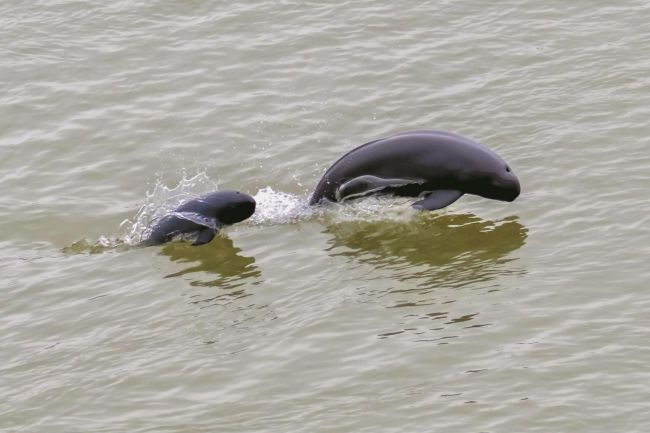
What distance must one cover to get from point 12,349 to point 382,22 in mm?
7652

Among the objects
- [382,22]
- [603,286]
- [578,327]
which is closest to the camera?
[578,327]

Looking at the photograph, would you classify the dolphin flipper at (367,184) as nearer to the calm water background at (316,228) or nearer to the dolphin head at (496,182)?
the calm water background at (316,228)

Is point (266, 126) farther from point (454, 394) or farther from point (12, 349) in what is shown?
point (454, 394)

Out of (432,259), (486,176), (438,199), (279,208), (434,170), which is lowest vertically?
(432,259)

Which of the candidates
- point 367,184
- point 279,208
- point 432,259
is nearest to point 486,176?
point 432,259

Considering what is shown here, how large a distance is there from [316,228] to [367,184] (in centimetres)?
66

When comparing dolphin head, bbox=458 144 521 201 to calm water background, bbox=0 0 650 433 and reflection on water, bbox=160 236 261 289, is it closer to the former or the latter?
calm water background, bbox=0 0 650 433

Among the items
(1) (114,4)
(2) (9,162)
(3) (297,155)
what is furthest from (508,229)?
(1) (114,4)

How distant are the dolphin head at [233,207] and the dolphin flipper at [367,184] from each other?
820 millimetres

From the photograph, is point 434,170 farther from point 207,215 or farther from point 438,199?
point 207,215

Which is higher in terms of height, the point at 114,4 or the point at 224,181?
the point at 114,4

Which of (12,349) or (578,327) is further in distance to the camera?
(12,349)

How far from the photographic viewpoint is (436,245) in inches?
455

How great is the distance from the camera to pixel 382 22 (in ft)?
54.2
